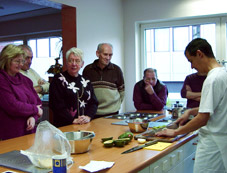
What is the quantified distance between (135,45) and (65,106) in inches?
105

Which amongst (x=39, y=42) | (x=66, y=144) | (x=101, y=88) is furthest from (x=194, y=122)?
(x=39, y=42)

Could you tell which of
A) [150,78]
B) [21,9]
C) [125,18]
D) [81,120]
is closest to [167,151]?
[81,120]

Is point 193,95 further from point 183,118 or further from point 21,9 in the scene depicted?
point 21,9

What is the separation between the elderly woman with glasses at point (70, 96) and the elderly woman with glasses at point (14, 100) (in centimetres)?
19

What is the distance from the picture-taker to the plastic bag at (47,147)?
4.56ft

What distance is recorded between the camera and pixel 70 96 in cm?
253

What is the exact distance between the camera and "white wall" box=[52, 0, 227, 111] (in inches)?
158

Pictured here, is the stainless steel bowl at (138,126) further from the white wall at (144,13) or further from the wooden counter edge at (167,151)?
the white wall at (144,13)

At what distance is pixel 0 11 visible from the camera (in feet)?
19.1

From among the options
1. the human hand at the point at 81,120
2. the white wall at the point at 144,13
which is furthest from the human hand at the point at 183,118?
the white wall at the point at 144,13

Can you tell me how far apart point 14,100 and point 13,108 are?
61 millimetres

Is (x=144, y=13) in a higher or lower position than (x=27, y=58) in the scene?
higher

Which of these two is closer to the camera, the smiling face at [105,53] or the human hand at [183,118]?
the human hand at [183,118]

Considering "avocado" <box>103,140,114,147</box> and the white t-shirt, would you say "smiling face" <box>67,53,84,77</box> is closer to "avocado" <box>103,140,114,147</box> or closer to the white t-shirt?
"avocado" <box>103,140,114,147</box>
